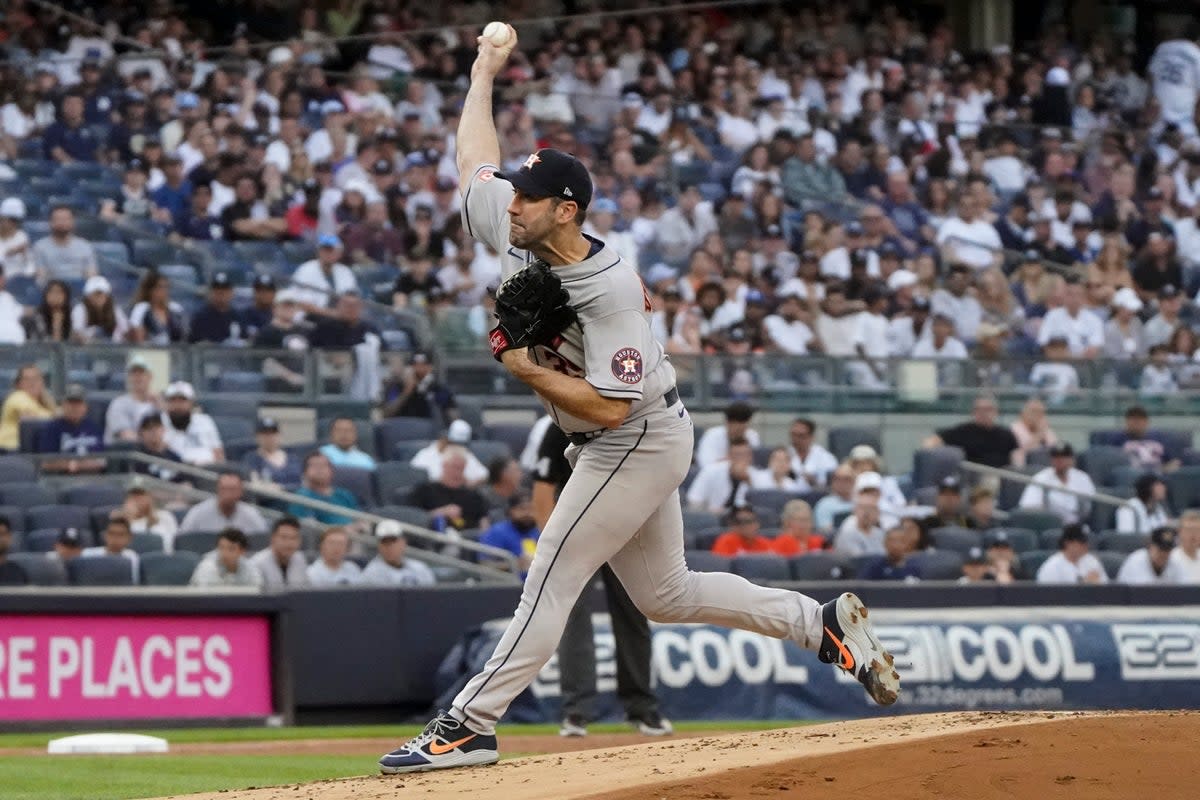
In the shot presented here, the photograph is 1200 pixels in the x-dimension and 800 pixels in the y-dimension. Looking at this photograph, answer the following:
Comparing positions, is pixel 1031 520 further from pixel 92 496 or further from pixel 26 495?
pixel 26 495

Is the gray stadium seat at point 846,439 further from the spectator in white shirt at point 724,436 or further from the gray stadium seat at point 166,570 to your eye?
the gray stadium seat at point 166,570

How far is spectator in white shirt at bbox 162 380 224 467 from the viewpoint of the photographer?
1332 cm

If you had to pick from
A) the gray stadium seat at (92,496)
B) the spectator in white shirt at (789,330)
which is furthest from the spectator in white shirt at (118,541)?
the spectator in white shirt at (789,330)

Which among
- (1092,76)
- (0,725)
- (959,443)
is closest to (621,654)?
(0,725)

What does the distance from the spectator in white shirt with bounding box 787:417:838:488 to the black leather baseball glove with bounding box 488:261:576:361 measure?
29.9ft

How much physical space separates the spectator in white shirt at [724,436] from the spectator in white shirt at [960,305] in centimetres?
347

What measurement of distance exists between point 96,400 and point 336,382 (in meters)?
1.81

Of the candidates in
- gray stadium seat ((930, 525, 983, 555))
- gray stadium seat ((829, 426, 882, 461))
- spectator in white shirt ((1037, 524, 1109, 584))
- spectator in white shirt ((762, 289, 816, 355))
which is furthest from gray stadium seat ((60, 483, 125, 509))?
spectator in white shirt ((1037, 524, 1109, 584))

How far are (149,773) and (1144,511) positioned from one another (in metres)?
9.15

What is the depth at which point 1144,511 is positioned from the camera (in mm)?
15133

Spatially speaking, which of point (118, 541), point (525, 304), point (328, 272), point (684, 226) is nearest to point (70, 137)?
point (328, 272)

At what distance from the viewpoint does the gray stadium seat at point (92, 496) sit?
12688 mm

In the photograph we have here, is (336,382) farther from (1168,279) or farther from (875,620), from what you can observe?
(1168,279)

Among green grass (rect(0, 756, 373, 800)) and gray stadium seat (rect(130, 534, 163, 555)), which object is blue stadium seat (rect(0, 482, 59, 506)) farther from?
green grass (rect(0, 756, 373, 800))
